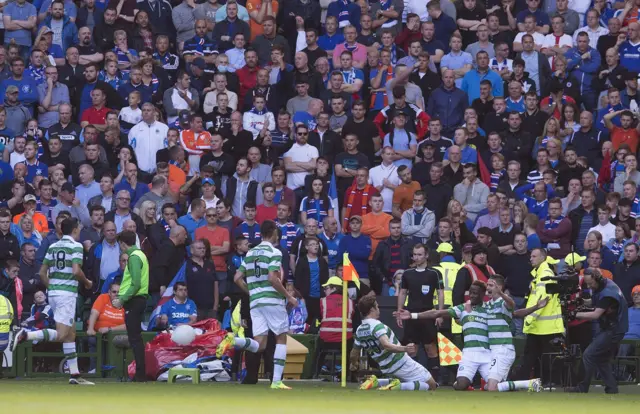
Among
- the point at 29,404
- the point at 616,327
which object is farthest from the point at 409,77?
the point at 29,404

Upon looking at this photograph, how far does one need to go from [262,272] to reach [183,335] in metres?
1.95

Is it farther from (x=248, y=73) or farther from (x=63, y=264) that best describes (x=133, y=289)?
(x=248, y=73)

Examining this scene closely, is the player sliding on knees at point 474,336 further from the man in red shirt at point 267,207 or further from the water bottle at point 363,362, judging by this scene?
the man in red shirt at point 267,207

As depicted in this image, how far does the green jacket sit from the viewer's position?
65.4 feet

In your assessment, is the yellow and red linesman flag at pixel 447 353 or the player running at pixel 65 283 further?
the yellow and red linesman flag at pixel 447 353

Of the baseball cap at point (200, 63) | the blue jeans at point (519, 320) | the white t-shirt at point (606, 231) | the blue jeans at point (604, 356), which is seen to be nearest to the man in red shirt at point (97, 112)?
the baseball cap at point (200, 63)

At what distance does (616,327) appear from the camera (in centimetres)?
1962

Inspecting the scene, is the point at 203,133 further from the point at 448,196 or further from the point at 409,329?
the point at 409,329

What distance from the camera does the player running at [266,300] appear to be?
18781 millimetres

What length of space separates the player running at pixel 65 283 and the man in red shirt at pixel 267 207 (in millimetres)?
6004

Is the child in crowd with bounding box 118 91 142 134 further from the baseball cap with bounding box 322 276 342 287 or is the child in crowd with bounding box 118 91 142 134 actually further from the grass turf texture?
the grass turf texture

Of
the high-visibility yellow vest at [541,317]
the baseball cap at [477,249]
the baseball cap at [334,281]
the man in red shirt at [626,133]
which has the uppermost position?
the man in red shirt at [626,133]

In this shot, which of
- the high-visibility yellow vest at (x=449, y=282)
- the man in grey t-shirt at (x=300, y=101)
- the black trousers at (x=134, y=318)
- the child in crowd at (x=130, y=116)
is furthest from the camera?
the man in grey t-shirt at (x=300, y=101)

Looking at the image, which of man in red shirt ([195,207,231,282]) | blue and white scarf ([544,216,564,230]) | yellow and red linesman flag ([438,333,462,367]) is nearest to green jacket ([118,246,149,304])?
man in red shirt ([195,207,231,282])
